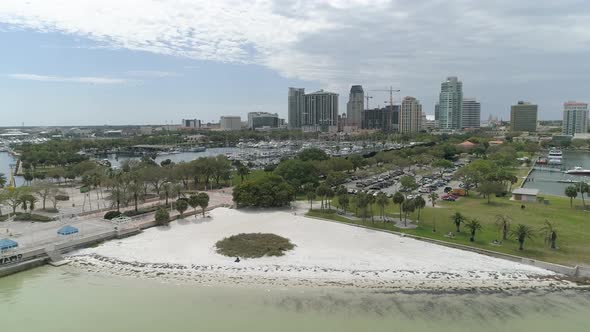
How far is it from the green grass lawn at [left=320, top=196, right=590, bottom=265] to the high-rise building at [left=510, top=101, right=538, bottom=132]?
170892mm

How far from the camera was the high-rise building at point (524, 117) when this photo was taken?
192 m

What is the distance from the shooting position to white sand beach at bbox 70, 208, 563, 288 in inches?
937

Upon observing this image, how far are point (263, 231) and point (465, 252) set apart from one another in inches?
633

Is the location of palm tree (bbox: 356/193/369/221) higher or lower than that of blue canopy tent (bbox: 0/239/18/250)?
higher

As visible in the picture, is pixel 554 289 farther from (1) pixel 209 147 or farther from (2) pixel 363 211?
(1) pixel 209 147

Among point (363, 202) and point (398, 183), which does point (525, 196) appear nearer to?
point (398, 183)

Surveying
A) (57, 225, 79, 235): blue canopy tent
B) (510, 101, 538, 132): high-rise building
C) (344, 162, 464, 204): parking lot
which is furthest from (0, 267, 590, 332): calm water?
(510, 101, 538, 132): high-rise building

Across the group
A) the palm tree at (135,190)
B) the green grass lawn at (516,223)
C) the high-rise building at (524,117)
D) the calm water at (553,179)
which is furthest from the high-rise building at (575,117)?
the palm tree at (135,190)

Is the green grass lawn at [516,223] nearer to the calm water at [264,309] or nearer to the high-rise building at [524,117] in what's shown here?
the calm water at [264,309]

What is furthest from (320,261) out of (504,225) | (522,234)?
(504,225)

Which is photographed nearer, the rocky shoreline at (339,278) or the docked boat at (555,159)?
the rocky shoreline at (339,278)

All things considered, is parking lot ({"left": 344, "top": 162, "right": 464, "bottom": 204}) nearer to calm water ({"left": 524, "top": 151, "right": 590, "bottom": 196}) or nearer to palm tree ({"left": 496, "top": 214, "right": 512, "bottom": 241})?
calm water ({"left": 524, "top": 151, "right": 590, "bottom": 196})

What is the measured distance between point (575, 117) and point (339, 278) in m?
191

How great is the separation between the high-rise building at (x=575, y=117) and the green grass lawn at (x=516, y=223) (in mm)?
152585
